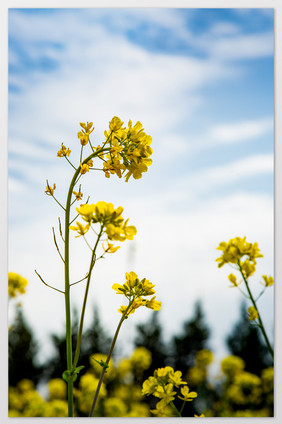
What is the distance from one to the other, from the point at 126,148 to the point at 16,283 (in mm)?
772

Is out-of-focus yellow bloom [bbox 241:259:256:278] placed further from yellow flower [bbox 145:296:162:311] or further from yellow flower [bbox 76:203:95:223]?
yellow flower [bbox 76:203:95:223]

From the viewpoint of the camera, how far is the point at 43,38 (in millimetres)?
1662

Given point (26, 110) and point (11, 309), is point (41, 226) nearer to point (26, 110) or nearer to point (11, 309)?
point (11, 309)

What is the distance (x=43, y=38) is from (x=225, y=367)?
1.54 m

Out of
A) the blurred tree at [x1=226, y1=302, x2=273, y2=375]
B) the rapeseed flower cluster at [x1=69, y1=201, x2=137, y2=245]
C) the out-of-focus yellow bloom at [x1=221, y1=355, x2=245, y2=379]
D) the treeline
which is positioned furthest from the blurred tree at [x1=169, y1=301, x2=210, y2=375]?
the rapeseed flower cluster at [x1=69, y1=201, x2=137, y2=245]

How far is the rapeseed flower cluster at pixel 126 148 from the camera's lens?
36.1 inches

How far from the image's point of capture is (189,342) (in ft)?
9.32

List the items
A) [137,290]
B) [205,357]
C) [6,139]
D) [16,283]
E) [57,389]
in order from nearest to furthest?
A: [137,290] < [16,283] < [6,139] < [57,389] < [205,357]

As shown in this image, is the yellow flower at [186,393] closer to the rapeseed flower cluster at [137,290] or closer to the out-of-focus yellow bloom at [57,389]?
the rapeseed flower cluster at [137,290]

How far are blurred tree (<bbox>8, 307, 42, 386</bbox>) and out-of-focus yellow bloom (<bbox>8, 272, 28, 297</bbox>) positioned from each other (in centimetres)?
23

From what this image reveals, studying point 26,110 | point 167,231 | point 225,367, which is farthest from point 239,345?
point 26,110

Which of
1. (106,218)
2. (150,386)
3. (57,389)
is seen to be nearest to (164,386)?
(150,386)

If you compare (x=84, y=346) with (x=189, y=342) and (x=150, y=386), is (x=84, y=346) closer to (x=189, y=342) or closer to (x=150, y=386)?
(x=189, y=342)

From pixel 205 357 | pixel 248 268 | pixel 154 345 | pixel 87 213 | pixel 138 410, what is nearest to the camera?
pixel 87 213
